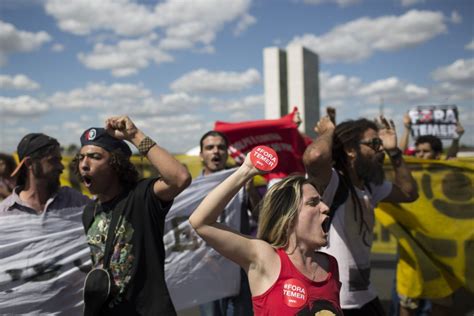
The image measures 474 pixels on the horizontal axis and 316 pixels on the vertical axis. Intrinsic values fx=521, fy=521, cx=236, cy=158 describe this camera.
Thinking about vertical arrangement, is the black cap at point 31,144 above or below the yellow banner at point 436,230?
above

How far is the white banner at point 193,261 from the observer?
395 centimetres

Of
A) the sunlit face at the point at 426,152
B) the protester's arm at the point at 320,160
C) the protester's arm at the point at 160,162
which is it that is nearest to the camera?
the protester's arm at the point at 160,162

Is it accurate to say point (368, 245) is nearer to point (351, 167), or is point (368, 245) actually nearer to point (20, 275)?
point (351, 167)

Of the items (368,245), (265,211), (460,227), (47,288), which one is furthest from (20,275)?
(460,227)

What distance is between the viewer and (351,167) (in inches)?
129

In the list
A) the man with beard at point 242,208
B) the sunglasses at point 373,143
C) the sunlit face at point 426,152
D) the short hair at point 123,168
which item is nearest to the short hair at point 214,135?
the man with beard at point 242,208

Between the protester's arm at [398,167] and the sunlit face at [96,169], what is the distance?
207 cm

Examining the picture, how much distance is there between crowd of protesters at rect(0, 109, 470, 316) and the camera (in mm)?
2134

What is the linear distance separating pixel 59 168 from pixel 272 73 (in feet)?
106

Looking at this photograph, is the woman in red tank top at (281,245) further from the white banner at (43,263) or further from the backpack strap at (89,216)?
the white banner at (43,263)

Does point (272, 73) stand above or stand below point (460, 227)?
above

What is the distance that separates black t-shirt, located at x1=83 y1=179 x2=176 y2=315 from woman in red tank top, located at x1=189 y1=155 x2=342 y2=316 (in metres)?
0.59

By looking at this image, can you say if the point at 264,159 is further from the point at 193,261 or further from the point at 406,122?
the point at 406,122

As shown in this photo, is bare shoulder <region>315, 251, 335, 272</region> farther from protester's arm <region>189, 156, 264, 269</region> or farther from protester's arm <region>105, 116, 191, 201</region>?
protester's arm <region>105, 116, 191, 201</region>
